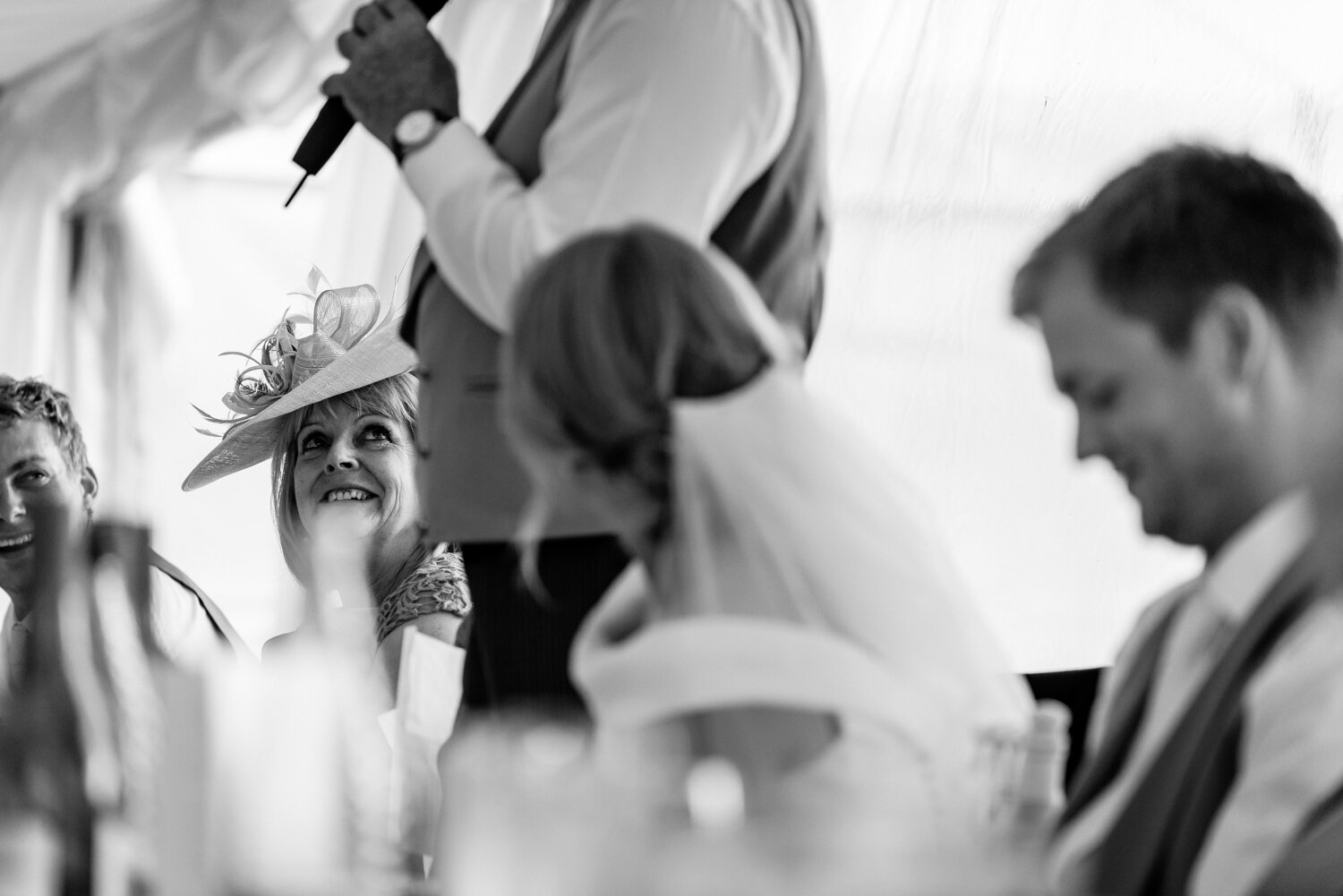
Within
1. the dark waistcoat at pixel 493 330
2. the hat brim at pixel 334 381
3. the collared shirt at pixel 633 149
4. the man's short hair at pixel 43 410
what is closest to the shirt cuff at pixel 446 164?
the collared shirt at pixel 633 149

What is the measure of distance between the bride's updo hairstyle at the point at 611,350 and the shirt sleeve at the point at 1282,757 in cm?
42

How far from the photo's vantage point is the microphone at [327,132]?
1.62 metres

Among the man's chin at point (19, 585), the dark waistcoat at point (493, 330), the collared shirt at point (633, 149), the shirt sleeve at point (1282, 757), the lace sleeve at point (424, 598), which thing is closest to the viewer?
the shirt sleeve at point (1282, 757)

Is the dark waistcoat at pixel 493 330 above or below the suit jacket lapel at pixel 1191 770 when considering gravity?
above

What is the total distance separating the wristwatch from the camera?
58.5 inches

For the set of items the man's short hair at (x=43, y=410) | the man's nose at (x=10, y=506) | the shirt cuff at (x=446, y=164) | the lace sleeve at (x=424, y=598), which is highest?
the shirt cuff at (x=446, y=164)

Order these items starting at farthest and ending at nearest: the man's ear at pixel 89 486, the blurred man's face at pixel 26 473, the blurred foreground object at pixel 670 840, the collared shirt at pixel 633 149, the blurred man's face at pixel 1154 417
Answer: the man's ear at pixel 89 486 → the blurred man's face at pixel 26 473 → the collared shirt at pixel 633 149 → the blurred man's face at pixel 1154 417 → the blurred foreground object at pixel 670 840

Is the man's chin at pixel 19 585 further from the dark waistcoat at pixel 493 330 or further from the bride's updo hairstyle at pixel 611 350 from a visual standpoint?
the bride's updo hairstyle at pixel 611 350

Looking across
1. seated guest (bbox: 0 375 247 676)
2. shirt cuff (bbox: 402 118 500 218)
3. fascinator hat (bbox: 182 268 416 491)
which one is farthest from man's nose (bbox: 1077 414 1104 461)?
seated guest (bbox: 0 375 247 676)

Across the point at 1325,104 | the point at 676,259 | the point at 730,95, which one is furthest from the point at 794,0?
the point at 1325,104

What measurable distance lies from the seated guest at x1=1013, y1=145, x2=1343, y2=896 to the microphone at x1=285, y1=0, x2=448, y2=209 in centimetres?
77

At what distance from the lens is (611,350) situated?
111cm

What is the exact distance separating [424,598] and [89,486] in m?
0.98

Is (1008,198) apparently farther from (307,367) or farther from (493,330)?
(493,330)
